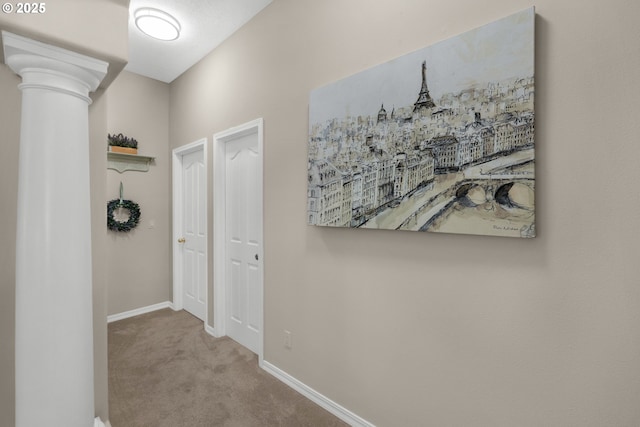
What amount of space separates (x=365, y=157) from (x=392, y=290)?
29.8 inches

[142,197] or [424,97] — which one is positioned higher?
[424,97]

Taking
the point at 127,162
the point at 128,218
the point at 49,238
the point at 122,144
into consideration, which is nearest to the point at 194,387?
the point at 49,238

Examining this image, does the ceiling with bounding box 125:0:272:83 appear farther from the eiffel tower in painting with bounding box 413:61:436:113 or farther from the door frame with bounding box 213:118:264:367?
the eiffel tower in painting with bounding box 413:61:436:113

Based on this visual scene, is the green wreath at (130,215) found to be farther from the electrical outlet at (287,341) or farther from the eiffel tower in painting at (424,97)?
the eiffel tower in painting at (424,97)

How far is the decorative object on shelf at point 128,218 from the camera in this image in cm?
325

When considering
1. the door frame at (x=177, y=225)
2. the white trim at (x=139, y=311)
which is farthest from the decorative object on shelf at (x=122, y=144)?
the white trim at (x=139, y=311)

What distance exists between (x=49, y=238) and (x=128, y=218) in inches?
109

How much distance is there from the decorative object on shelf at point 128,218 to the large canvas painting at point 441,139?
2.66 meters

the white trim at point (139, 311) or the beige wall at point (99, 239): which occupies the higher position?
the beige wall at point (99, 239)

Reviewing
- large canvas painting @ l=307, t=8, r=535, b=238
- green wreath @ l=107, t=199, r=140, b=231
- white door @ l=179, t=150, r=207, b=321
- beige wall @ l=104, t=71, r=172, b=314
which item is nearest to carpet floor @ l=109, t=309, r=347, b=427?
white door @ l=179, t=150, r=207, b=321

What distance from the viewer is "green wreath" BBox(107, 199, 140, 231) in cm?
325

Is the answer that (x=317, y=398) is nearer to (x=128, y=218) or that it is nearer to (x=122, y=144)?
(x=128, y=218)

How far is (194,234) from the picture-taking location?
344cm

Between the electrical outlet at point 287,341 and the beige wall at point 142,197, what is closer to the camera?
the electrical outlet at point 287,341
